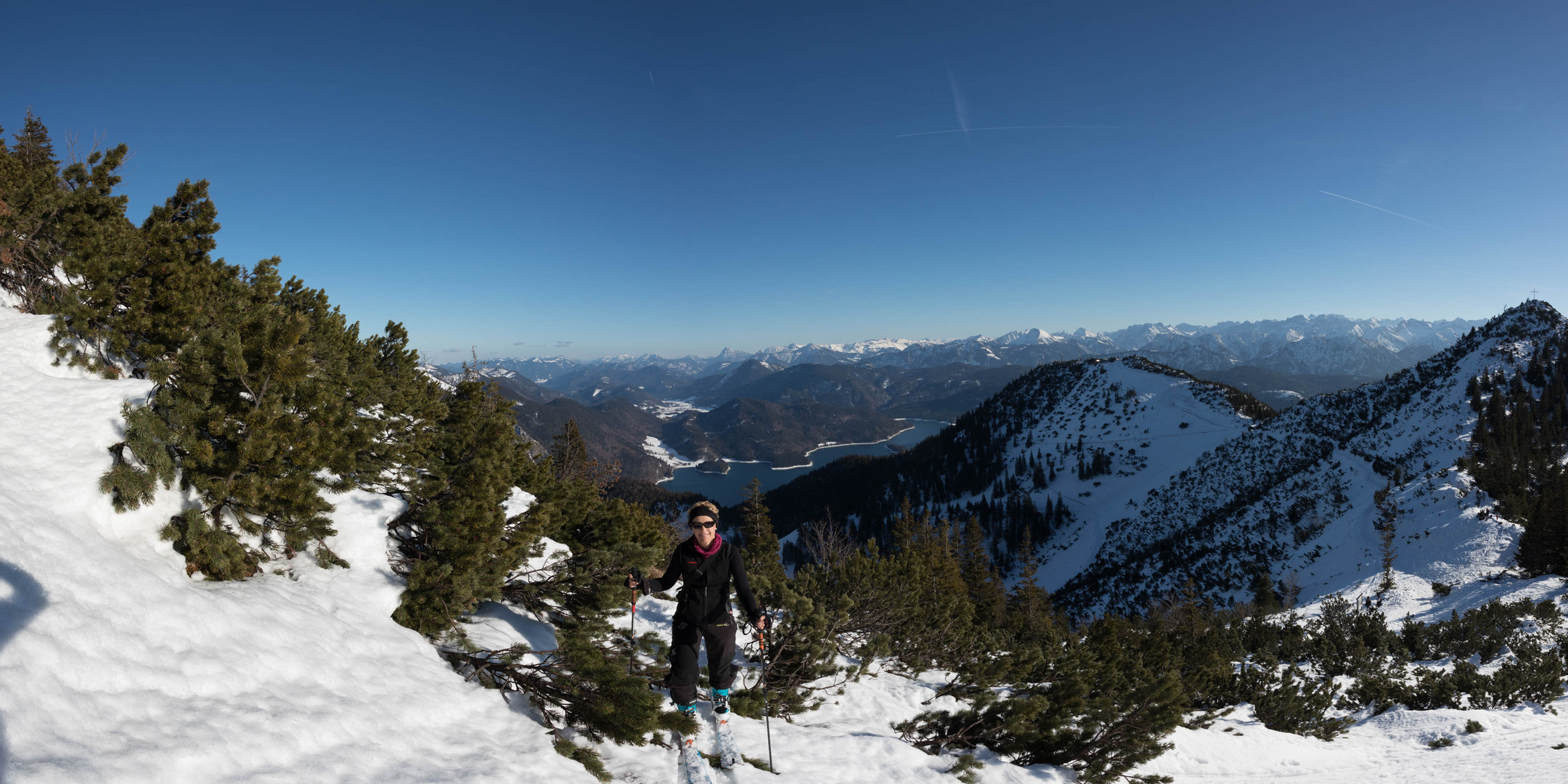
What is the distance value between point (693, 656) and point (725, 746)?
115 centimetres

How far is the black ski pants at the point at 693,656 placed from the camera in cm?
712

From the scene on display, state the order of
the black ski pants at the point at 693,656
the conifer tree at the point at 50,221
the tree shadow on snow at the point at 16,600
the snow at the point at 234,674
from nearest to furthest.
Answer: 1. the snow at the point at 234,674
2. the tree shadow on snow at the point at 16,600
3. the black ski pants at the point at 693,656
4. the conifer tree at the point at 50,221

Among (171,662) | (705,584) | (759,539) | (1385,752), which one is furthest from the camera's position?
(759,539)

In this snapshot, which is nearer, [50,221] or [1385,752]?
[50,221]

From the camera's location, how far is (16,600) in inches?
171

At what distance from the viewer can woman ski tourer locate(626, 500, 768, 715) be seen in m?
6.91

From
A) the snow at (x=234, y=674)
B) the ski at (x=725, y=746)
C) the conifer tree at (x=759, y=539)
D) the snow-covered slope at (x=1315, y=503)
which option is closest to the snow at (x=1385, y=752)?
the snow at (x=234, y=674)

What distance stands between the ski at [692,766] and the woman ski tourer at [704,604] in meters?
0.41

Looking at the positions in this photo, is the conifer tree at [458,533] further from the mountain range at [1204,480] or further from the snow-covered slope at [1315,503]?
the mountain range at [1204,480]

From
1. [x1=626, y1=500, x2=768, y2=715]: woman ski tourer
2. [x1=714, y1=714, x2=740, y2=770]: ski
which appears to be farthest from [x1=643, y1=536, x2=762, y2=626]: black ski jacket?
[x1=714, y1=714, x2=740, y2=770]: ski

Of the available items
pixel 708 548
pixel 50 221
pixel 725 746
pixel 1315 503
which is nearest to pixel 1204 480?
pixel 1315 503

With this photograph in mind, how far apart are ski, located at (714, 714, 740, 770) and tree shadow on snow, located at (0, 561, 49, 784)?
6.26 meters

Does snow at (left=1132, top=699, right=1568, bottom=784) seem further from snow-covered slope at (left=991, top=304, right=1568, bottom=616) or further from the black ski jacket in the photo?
snow-covered slope at (left=991, top=304, right=1568, bottom=616)

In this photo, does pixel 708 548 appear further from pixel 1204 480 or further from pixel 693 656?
pixel 1204 480
